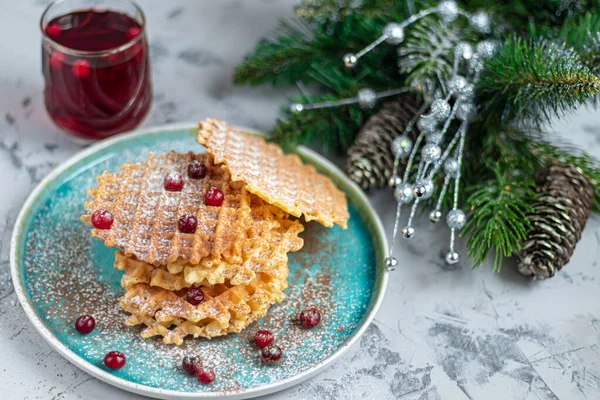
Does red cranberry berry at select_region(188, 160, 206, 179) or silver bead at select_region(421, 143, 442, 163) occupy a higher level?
silver bead at select_region(421, 143, 442, 163)

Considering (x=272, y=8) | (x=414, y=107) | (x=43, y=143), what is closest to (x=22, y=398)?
(x=43, y=143)

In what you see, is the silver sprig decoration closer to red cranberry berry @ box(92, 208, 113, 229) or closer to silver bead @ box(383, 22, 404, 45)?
silver bead @ box(383, 22, 404, 45)

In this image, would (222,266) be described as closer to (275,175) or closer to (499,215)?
(275,175)

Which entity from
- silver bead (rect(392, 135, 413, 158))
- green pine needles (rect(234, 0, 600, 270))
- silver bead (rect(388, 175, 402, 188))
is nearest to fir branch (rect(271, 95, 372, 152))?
green pine needles (rect(234, 0, 600, 270))

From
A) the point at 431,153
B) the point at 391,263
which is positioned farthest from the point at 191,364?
the point at 431,153

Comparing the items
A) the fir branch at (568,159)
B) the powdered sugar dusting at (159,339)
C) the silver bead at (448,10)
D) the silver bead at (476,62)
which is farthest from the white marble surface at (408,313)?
the silver bead at (448,10)

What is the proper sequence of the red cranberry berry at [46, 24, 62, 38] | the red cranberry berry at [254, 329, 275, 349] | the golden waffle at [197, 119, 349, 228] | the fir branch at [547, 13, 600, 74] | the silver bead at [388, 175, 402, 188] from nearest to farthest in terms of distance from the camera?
the red cranberry berry at [254, 329, 275, 349], the golden waffle at [197, 119, 349, 228], the fir branch at [547, 13, 600, 74], the silver bead at [388, 175, 402, 188], the red cranberry berry at [46, 24, 62, 38]

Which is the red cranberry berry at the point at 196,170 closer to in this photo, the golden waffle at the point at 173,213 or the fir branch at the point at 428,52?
the golden waffle at the point at 173,213
